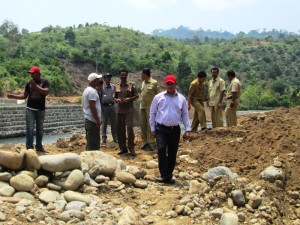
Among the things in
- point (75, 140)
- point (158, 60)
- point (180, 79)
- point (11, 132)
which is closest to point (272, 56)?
point (158, 60)

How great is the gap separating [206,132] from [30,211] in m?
5.40

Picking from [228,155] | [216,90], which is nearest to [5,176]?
[228,155]

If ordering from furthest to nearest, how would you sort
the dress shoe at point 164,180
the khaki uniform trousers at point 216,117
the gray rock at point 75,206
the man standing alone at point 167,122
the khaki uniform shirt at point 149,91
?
the khaki uniform trousers at point 216,117 < the khaki uniform shirt at point 149,91 < the dress shoe at point 164,180 < the man standing alone at point 167,122 < the gray rock at point 75,206

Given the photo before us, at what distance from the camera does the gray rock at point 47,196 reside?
4910 millimetres

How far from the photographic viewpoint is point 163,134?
5.92m

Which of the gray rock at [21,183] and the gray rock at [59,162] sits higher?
the gray rock at [59,162]

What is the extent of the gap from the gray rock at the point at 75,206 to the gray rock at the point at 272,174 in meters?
2.63

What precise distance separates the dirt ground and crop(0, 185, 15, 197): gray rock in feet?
3.54

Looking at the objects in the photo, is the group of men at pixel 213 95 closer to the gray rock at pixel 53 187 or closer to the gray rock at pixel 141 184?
the gray rock at pixel 141 184

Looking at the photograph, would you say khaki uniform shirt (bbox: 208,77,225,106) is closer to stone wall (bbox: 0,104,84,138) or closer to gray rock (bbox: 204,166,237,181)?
gray rock (bbox: 204,166,237,181)

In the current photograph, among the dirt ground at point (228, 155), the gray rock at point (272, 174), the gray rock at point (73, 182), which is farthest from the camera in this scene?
the gray rock at point (272, 174)

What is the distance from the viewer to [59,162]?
536 cm

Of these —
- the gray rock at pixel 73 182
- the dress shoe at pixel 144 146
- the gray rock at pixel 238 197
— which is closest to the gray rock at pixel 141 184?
the gray rock at pixel 73 182

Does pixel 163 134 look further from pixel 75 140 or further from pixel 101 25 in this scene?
pixel 101 25
